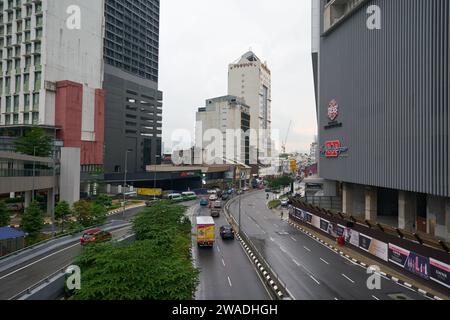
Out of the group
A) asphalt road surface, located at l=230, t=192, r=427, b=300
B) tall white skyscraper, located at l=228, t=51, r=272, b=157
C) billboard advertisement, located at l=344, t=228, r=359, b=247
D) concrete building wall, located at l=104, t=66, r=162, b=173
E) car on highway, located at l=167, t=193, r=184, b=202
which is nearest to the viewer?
asphalt road surface, located at l=230, t=192, r=427, b=300

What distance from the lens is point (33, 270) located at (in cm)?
2716

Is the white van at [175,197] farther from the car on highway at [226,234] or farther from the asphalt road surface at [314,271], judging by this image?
the car on highway at [226,234]

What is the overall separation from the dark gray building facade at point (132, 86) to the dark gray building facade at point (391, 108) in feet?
267

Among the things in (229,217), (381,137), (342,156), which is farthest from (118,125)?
(381,137)

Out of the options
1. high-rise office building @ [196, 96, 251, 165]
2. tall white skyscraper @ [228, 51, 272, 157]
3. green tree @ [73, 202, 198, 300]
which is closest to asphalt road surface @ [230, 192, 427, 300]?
green tree @ [73, 202, 198, 300]

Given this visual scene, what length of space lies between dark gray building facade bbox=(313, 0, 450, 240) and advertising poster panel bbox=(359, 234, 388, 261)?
536 centimetres

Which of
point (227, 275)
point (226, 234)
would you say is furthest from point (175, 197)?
point (227, 275)

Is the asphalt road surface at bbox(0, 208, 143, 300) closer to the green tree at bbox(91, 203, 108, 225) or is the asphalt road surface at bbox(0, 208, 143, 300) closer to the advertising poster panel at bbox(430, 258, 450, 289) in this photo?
the green tree at bbox(91, 203, 108, 225)

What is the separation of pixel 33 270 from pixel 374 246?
30296 mm

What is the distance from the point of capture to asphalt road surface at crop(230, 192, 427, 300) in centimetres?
2275

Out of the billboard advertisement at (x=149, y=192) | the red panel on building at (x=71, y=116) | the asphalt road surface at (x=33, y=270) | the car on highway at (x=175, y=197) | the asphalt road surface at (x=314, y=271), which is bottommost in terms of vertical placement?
the asphalt road surface at (x=314, y=271)

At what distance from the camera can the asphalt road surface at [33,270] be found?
22.9 meters

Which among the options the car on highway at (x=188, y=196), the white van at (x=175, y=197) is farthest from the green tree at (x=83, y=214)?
the car on highway at (x=188, y=196)

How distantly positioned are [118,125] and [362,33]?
9229 centimetres
